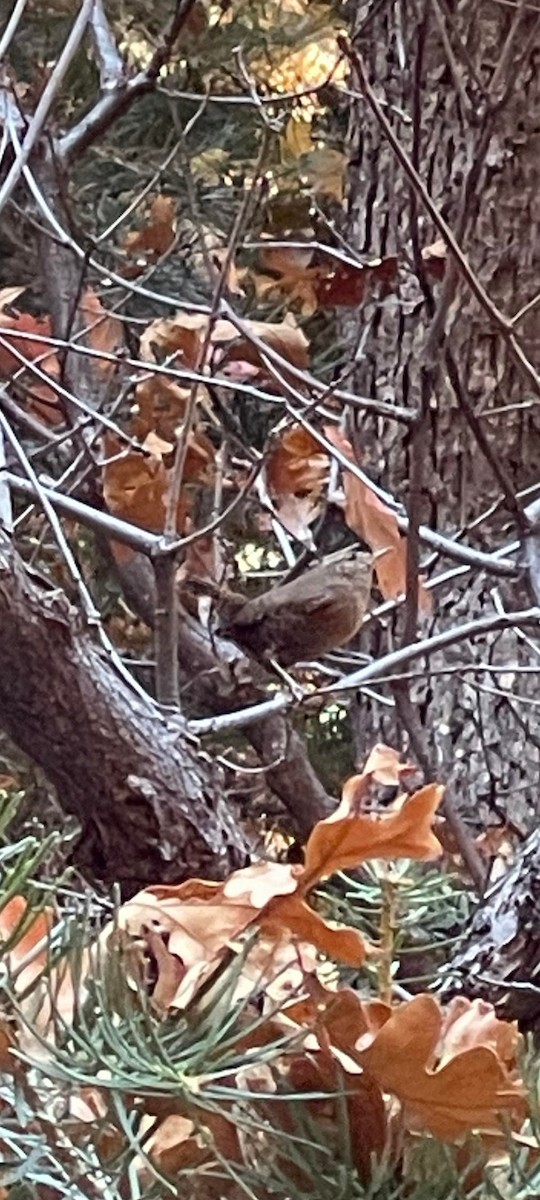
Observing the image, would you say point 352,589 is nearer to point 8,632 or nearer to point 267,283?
point 8,632

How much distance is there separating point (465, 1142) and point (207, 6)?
137cm

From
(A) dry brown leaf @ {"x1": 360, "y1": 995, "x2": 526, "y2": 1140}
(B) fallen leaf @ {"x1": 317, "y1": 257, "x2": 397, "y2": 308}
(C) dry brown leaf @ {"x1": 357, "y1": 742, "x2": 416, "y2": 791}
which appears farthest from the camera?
(B) fallen leaf @ {"x1": 317, "y1": 257, "x2": 397, "y2": 308}

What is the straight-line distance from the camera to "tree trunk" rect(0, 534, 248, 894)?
26.6 inches

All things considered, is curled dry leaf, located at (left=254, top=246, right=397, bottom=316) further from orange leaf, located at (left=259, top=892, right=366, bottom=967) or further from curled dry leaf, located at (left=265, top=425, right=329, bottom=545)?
orange leaf, located at (left=259, top=892, right=366, bottom=967)

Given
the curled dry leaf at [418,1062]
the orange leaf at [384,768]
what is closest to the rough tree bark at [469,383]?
the orange leaf at [384,768]

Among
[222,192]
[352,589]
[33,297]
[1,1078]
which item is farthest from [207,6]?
[1,1078]

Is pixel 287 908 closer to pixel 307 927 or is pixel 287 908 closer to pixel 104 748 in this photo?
pixel 307 927

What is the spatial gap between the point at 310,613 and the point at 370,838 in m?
0.51

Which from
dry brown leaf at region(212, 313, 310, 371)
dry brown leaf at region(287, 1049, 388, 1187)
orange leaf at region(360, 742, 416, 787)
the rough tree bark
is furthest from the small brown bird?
dry brown leaf at region(287, 1049, 388, 1187)

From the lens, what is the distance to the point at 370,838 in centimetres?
38

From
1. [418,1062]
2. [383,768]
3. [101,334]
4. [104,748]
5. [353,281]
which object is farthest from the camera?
[101,334]

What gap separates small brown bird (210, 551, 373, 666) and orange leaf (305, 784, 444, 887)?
49cm

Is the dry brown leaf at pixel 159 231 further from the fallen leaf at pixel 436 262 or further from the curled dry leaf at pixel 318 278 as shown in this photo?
the fallen leaf at pixel 436 262

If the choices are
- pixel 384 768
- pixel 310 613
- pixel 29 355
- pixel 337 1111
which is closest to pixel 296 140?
pixel 29 355
